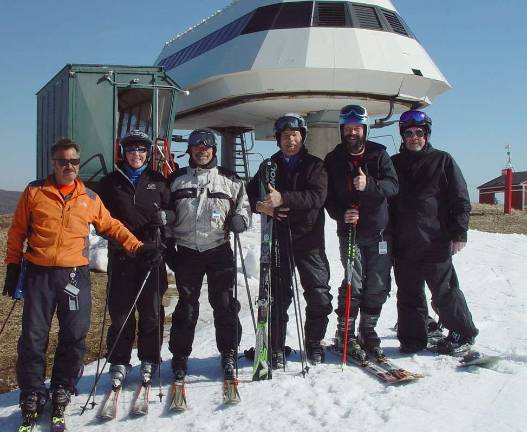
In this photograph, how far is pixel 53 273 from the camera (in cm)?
364

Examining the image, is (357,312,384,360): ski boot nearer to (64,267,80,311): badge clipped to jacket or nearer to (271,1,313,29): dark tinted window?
(64,267,80,311): badge clipped to jacket

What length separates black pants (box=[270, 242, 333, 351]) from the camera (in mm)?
4324

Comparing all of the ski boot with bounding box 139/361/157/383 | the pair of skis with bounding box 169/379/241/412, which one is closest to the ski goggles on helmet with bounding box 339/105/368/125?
the pair of skis with bounding box 169/379/241/412

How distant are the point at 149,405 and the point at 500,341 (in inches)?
133

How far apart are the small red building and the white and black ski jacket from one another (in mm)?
29410

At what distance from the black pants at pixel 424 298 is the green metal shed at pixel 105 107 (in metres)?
7.79

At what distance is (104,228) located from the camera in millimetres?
3922

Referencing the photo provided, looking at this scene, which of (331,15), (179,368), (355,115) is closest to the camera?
(179,368)

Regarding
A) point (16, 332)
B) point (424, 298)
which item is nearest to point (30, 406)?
point (16, 332)

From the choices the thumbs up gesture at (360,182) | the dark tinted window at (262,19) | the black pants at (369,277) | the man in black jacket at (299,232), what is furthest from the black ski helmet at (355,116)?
the dark tinted window at (262,19)

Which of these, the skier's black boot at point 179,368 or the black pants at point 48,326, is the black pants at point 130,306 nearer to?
the skier's black boot at point 179,368

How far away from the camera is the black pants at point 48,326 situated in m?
3.60

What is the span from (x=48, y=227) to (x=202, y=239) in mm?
1123

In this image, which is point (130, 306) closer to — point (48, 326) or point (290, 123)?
point (48, 326)
